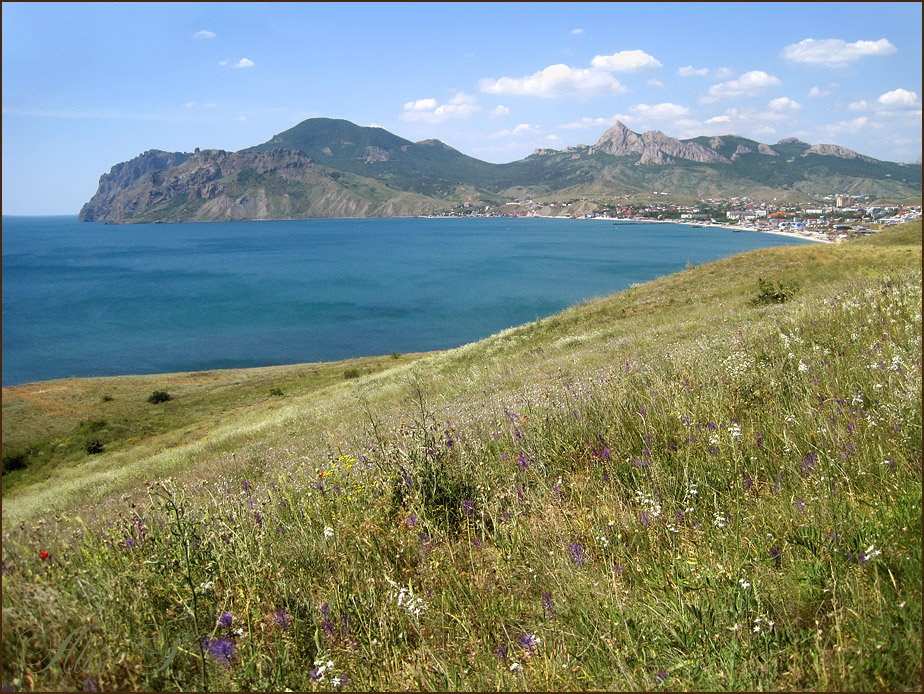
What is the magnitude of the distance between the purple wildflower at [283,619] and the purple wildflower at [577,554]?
1.44 metres

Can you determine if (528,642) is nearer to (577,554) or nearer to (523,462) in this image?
(577,554)

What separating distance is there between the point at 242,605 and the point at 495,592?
1343mm

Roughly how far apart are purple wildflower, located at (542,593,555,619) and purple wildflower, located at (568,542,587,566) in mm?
235

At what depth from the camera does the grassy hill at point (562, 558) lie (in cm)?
213

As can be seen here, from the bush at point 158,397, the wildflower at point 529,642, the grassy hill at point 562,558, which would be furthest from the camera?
the bush at point 158,397

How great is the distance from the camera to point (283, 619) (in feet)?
8.66

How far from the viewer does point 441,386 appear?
16797 mm

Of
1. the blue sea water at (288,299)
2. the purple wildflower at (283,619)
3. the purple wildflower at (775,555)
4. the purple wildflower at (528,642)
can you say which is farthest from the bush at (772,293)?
the blue sea water at (288,299)

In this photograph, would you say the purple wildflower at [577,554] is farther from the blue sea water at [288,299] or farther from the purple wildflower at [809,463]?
the blue sea water at [288,299]

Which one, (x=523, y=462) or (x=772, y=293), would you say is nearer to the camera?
(x=523, y=462)

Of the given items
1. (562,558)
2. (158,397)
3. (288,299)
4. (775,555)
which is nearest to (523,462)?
(562,558)

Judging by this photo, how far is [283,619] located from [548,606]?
1299mm

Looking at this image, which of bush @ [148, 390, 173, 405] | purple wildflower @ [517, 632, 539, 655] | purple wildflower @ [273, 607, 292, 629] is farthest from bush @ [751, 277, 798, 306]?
bush @ [148, 390, 173, 405]

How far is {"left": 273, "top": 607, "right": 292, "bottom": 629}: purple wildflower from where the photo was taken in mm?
2613
